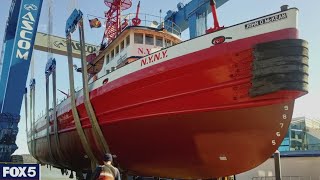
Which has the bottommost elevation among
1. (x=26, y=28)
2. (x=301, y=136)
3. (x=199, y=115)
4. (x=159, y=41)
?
(x=301, y=136)

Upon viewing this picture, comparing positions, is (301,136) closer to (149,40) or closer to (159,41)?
(159,41)

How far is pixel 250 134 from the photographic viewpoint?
32.0 ft

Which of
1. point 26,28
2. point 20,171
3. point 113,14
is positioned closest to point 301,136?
point 113,14

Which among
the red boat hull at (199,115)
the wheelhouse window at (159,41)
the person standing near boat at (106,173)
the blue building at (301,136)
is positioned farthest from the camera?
the blue building at (301,136)

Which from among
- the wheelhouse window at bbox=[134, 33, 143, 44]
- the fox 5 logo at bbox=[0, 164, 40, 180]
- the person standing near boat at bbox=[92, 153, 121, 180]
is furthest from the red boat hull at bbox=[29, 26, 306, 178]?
the person standing near boat at bbox=[92, 153, 121, 180]

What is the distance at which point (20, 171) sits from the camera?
7.21 metres

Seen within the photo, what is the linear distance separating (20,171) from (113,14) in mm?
13062

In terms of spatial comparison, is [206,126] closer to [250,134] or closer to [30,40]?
[250,134]

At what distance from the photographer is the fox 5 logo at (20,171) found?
7129 millimetres

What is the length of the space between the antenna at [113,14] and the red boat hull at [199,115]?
658 centimetres

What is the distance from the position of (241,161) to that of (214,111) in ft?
5.71

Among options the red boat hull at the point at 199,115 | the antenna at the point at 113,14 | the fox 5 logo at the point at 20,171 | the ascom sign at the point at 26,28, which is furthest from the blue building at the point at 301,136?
the fox 5 logo at the point at 20,171

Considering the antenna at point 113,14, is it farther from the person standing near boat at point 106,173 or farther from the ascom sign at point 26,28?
the person standing near boat at point 106,173

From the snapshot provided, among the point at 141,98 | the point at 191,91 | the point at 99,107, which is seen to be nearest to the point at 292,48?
the point at 191,91
